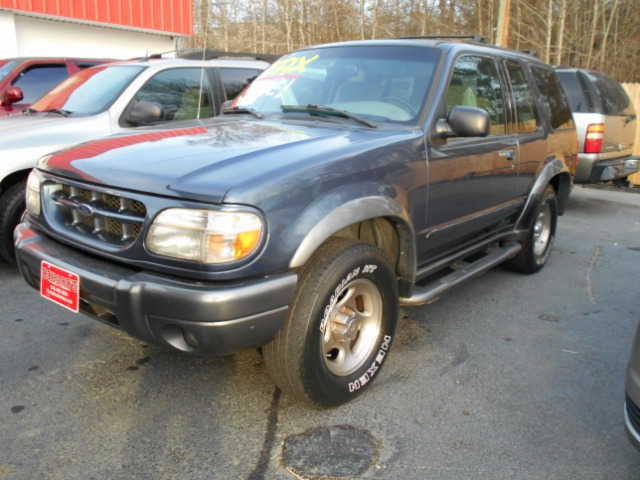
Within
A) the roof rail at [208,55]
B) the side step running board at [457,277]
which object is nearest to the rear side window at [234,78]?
the roof rail at [208,55]

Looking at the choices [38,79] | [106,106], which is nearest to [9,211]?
[106,106]

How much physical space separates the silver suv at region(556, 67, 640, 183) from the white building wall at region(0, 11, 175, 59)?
1178 centimetres

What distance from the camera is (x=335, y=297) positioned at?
2562mm

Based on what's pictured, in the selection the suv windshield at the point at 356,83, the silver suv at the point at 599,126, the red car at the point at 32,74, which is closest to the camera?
the suv windshield at the point at 356,83

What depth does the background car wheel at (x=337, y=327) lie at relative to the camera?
2455 mm

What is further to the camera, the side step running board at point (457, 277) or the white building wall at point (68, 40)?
the white building wall at point (68, 40)

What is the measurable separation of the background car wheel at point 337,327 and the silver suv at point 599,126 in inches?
232

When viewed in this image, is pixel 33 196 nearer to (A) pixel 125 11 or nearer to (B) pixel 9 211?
(B) pixel 9 211

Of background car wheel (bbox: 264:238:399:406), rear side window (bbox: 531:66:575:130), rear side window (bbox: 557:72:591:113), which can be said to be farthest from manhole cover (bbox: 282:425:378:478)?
rear side window (bbox: 557:72:591:113)

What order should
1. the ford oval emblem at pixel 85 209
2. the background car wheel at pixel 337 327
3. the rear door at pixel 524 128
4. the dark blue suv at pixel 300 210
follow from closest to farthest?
1. the dark blue suv at pixel 300 210
2. the background car wheel at pixel 337 327
3. the ford oval emblem at pixel 85 209
4. the rear door at pixel 524 128

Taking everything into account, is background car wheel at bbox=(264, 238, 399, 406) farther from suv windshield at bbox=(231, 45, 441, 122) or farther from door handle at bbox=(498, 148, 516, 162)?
door handle at bbox=(498, 148, 516, 162)

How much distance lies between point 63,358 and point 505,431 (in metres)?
2.49

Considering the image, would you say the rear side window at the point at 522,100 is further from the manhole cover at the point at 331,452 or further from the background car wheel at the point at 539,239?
the manhole cover at the point at 331,452

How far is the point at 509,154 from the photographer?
406 cm
